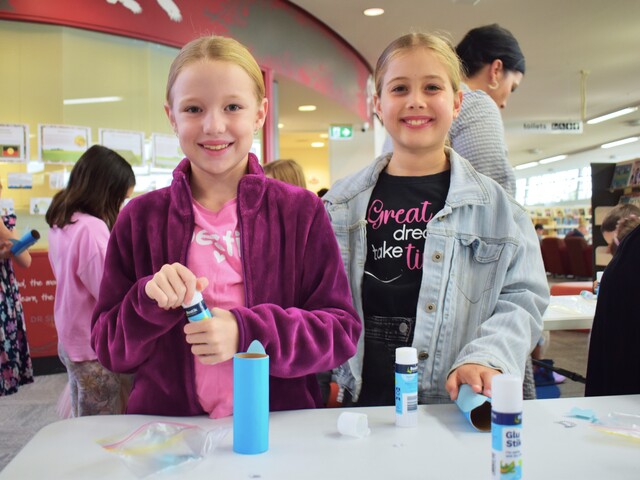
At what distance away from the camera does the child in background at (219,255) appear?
114 centimetres

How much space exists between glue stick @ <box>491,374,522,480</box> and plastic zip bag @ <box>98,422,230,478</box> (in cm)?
45

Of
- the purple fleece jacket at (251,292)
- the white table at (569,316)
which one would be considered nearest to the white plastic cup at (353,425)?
the purple fleece jacket at (251,292)

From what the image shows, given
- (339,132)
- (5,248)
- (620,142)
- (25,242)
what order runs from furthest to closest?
(620,142) < (339,132) < (5,248) < (25,242)

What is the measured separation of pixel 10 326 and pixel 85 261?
1.65 m

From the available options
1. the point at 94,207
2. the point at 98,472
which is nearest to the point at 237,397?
the point at 98,472

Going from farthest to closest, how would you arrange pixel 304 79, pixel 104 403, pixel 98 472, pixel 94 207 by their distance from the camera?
1. pixel 304 79
2. pixel 94 207
3. pixel 104 403
4. pixel 98 472

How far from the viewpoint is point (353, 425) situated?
40.0 inches

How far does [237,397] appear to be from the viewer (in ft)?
3.16

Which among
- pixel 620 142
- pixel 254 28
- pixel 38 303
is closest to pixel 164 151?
pixel 38 303

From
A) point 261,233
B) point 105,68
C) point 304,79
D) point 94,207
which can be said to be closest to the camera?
point 261,233

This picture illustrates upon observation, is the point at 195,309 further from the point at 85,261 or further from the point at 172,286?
the point at 85,261

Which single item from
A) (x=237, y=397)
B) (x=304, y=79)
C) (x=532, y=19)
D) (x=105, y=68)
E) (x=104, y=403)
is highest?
(x=532, y=19)

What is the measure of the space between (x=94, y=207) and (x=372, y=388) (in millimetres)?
1623

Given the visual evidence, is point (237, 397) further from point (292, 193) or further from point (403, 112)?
point (403, 112)
